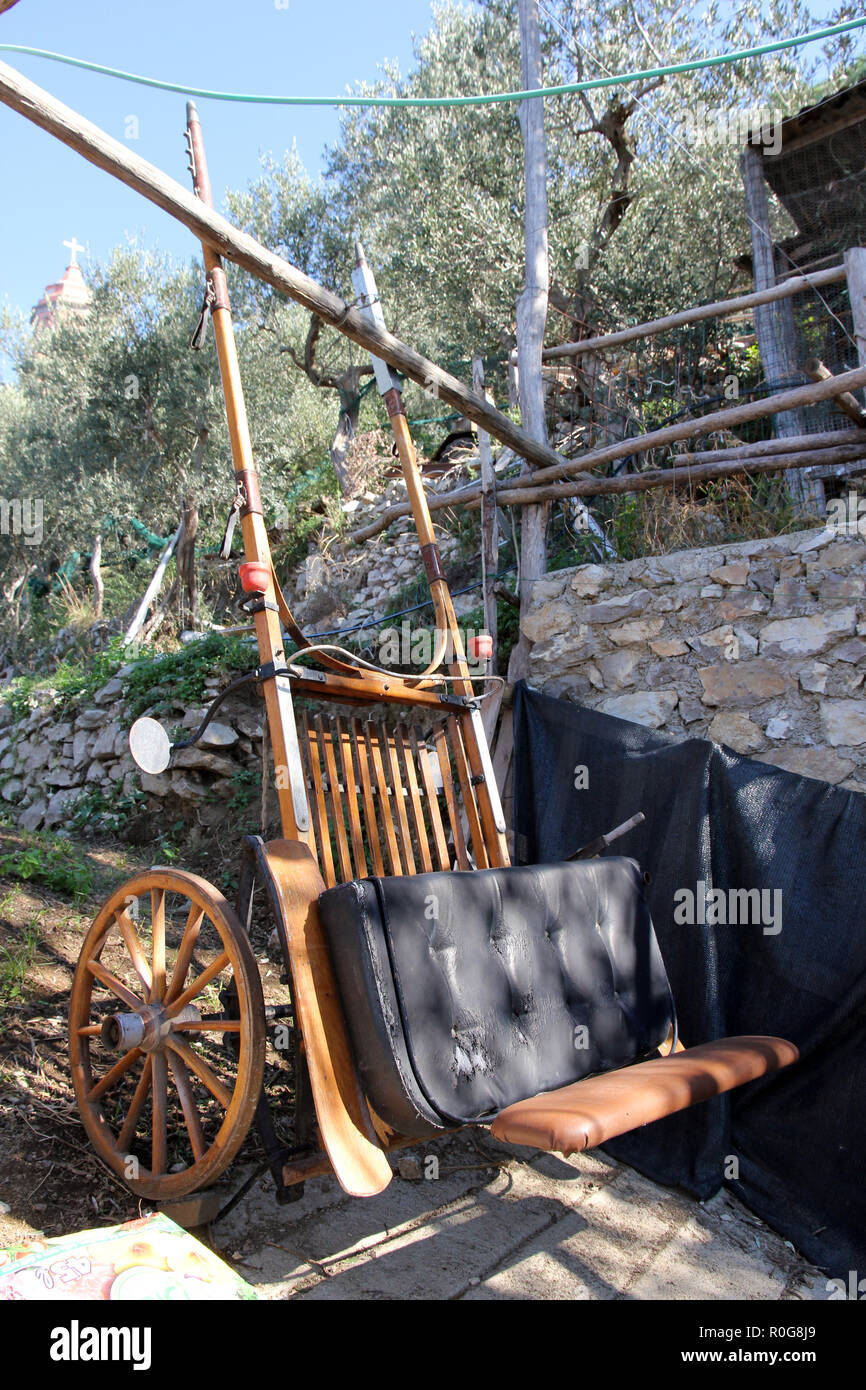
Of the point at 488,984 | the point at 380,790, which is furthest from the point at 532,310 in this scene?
the point at 488,984

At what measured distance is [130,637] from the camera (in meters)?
9.46

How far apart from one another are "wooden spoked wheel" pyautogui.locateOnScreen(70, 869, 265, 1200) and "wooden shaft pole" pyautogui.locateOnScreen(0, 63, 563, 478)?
221cm

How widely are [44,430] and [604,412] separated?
30.3ft

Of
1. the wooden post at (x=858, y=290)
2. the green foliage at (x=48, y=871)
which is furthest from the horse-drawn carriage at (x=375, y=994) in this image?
the wooden post at (x=858, y=290)

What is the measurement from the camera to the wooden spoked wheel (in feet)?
7.72

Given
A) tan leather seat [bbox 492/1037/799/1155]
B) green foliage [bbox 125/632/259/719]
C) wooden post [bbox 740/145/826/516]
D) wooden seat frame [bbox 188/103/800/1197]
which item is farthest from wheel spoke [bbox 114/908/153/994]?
wooden post [bbox 740/145/826/516]

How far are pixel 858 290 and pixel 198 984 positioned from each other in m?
4.03

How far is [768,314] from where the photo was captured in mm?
6914

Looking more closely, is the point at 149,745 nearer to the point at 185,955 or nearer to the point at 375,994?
the point at 185,955

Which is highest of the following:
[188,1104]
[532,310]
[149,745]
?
[532,310]

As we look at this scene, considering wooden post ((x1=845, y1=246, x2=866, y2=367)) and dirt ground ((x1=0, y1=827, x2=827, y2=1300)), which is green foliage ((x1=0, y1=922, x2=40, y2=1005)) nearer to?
dirt ground ((x1=0, y1=827, x2=827, y2=1300))
